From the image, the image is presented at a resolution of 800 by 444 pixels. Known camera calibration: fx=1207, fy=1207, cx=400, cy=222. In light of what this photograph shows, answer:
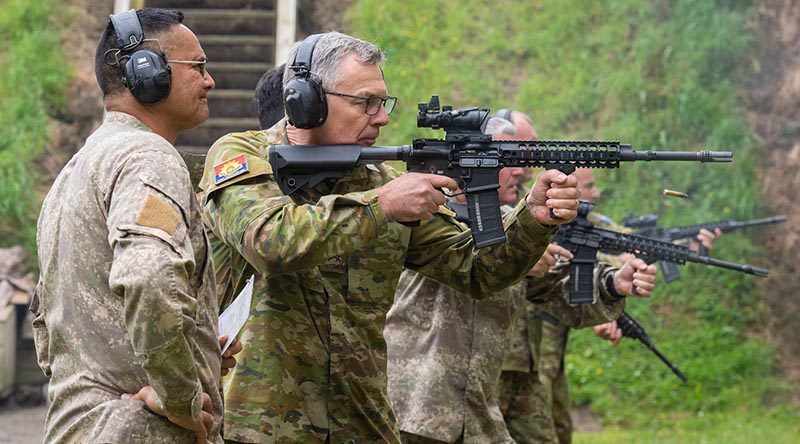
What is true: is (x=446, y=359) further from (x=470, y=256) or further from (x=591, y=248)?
(x=591, y=248)

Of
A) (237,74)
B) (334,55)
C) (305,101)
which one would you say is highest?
(334,55)

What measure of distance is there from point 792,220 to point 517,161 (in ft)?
28.1

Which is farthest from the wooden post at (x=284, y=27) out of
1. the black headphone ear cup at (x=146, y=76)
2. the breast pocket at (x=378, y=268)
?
the black headphone ear cup at (x=146, y=76)

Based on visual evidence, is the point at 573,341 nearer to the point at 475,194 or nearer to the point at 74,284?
the point at 475,194

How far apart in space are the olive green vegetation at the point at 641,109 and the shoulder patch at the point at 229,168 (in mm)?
7626

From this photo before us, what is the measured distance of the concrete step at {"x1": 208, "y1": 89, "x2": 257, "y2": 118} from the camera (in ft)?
44.5

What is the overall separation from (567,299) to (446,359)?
45.8 inches

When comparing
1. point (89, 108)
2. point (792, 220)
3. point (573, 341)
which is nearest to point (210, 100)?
point (89, 108)

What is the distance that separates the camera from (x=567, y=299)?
21.8 ft

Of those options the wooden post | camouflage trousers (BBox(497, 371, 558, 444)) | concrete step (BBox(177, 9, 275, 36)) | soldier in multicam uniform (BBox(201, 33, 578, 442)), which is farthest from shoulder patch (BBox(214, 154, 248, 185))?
concrete step (BBox(177, 9, 275, 36))

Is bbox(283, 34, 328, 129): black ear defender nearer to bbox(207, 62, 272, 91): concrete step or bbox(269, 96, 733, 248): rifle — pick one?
bbox(269, 96, 733, 248): rifle

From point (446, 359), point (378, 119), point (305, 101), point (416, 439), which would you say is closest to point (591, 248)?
point (446, 359)

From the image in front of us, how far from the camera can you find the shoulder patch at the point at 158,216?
3506mm

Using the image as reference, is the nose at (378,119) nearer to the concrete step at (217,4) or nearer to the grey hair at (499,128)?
the grey hair at (499,128)
